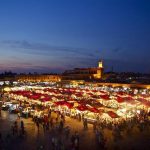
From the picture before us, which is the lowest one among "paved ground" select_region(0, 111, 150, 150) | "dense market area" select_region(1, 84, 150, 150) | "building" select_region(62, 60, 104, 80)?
"paved ground" select_region(0, 111, 150, 150)

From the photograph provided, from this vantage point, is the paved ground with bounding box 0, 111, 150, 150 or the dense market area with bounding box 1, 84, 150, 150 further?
the dense market area with bounding box 1, 84, 150, 150

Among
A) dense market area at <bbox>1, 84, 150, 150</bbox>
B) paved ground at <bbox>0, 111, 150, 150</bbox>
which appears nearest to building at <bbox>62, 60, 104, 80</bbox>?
dense market area at <bbox>1, 84, 150, 150</bbox>

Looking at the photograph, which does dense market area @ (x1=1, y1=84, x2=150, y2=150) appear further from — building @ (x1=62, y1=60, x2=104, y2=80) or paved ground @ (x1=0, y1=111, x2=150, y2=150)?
building @ (x1=62, y1=60, x2=104, y2=80)

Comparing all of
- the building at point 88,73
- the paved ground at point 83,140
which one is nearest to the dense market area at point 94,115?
the paved ground at point 83,140

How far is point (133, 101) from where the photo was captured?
36719 mm

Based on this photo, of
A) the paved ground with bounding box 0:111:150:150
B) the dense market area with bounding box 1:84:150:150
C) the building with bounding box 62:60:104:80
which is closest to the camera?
the paved ground with bounding box 0:111:150:150

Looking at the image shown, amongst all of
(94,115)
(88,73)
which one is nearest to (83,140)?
(94,115)

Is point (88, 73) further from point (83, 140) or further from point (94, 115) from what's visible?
point (83, 140)

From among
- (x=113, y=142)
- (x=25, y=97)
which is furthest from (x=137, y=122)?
(x=25, y=97)

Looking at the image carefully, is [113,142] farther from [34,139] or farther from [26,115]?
[26,115]

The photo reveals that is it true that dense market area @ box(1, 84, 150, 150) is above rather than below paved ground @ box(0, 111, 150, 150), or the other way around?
above

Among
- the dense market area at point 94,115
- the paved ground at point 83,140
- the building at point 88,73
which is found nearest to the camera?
the paved ground at point 83,140

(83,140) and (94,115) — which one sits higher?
(94,115)

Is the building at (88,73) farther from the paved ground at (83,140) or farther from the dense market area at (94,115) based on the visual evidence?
the paved ground at (83,140)
